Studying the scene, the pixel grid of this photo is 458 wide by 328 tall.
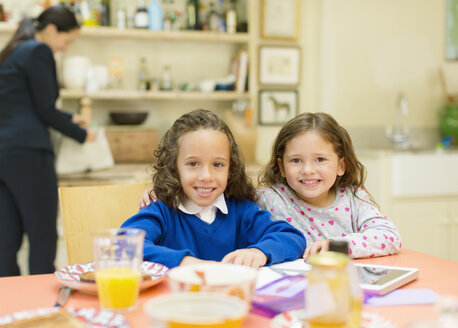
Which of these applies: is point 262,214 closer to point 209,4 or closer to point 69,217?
point 69,217

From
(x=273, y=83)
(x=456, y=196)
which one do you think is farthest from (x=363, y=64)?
(x=456, y=196)

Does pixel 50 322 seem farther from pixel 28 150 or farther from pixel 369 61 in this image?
pixel 369 61

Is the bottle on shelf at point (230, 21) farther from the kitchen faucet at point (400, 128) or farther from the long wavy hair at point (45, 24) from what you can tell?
the kitchen faucet at point (400, 128)

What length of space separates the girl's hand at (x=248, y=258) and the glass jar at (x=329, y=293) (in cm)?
43

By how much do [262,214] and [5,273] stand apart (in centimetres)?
162

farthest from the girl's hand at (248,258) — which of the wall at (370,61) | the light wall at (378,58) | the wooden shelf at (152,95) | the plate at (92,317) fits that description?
the light wall at (378,58)

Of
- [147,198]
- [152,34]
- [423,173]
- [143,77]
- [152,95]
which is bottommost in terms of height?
[423,173]

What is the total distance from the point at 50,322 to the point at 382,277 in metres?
0.62

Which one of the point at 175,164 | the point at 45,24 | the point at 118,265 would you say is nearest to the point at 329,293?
the point at 118,265

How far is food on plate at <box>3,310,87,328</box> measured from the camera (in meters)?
0.73

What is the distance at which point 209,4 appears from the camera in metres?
3.70

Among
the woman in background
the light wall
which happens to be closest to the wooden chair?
the woman in background

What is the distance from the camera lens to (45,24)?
2598 millimetres

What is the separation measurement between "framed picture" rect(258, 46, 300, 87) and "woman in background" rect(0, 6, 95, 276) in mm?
1617
